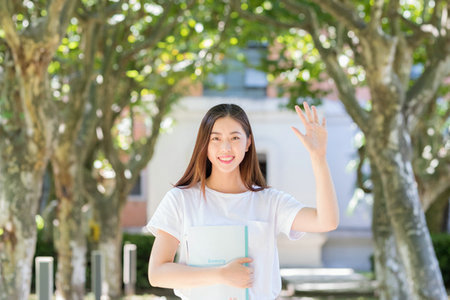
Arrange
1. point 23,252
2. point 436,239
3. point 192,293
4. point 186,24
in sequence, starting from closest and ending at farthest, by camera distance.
A: point 192,293, point 23,252, point 186,24, point 436,239

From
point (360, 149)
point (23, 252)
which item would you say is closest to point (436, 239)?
point (360, 149)

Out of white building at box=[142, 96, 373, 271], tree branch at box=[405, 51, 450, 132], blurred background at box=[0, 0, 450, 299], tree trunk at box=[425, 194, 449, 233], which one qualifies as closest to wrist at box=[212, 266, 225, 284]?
blurred background at box=[0, 0, 450, 299]

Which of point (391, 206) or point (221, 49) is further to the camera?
point (221, 49)

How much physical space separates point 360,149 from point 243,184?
12.0 metres

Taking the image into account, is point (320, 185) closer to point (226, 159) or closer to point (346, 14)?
point (226, 159)

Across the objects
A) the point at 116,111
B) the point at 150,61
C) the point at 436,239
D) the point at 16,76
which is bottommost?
the point at 436,239

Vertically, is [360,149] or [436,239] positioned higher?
[360,149]

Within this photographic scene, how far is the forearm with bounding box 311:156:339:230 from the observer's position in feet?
9.17

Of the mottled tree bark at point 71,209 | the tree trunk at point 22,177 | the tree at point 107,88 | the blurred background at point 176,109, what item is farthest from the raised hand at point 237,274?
the mottled tree bark at point 71,209

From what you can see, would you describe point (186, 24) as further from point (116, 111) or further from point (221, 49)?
point (116, 111)

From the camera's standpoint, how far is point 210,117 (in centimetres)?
295

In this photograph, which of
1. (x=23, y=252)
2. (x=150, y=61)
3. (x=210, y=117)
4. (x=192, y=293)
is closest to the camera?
(x=192, y=293)

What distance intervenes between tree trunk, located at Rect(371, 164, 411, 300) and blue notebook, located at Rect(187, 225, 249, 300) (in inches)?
277

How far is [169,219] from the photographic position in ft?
9.26
